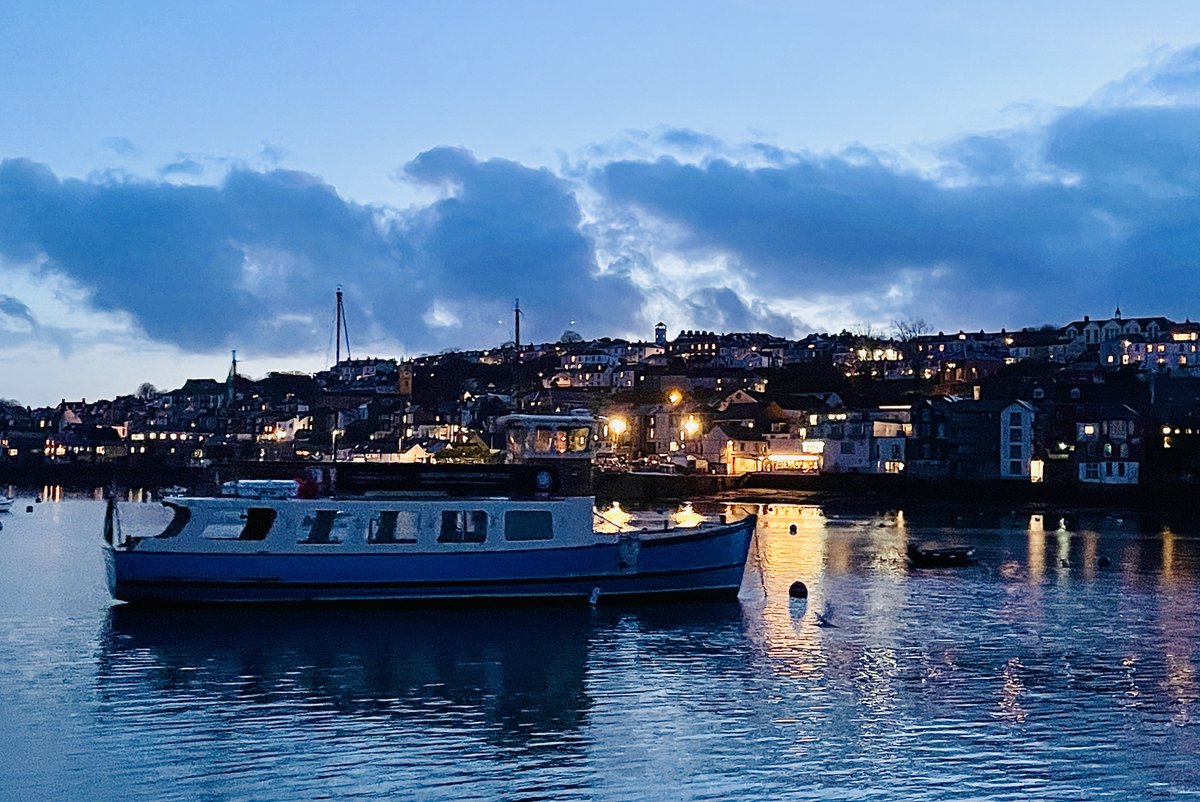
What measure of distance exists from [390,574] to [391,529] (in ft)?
3.25

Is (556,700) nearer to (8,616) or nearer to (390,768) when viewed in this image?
(390,768)

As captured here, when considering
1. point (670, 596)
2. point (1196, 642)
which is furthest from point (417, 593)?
point (1196, 642)

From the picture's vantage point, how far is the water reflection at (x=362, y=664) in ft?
65.7

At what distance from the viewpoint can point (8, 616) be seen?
98.2 feet

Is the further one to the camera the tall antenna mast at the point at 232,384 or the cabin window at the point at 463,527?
the tall antenna mast at the point at 232,384

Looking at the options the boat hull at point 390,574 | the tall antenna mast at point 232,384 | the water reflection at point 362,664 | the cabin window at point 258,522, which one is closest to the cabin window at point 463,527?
the boat hull at point 390,574

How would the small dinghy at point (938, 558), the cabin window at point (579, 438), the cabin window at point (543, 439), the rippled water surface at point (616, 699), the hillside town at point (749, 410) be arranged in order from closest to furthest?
1. the rippled water surface at point (616, 699)
2. the cabin window at point (543, 439)
3. the cabin window at point (579, 438)
4. the small dinghy at point (938, 558)
5. the hillside town at point (749, 410)

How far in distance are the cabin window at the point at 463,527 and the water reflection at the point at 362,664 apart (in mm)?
1746

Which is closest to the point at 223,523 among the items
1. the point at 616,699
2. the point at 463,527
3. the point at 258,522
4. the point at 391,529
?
the point at 258,522

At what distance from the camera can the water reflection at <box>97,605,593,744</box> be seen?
20016mm

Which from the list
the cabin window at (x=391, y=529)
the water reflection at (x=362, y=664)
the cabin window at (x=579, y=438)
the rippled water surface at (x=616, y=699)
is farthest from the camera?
the cabin window at (x=579, y=438)

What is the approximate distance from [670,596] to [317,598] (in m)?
8.15

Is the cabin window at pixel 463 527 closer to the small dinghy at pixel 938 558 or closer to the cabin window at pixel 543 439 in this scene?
the cabin window at pixel 543 439

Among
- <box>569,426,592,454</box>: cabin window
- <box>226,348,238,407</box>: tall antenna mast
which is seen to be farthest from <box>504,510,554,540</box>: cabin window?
<box>226,348,238,407</box>: tall antenna mast
